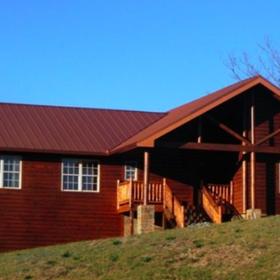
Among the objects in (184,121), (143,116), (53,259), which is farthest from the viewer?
(143,116)

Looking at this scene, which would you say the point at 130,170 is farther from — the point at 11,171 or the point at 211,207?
the point at 11,171

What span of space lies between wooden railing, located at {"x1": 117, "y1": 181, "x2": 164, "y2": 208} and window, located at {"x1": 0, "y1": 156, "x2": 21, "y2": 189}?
4.06 meters

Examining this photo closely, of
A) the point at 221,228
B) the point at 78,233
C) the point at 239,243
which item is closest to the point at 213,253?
the point at 239,243

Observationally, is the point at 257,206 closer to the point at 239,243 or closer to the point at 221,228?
the point at 221,228

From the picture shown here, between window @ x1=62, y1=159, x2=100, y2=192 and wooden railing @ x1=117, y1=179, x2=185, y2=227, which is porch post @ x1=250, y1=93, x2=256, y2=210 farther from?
window @ x1=62, y1=159, x2=100, y2=192

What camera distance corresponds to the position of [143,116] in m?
37.6

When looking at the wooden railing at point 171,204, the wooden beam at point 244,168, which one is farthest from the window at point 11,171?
the wooden beam at point 244,168

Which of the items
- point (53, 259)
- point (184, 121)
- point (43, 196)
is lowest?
point (53, 259)

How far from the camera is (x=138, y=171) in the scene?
112 feet

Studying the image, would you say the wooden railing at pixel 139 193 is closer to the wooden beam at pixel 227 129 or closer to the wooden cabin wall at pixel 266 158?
the wooden beam at pixel 227 129

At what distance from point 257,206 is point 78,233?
23.0ft

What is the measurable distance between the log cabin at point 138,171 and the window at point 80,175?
0.04m

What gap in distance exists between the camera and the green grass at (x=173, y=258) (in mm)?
19538

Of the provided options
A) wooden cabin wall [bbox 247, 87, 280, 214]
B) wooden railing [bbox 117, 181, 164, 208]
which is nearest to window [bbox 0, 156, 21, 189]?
wooden railing [bbox 117, 181, 164, 208]
